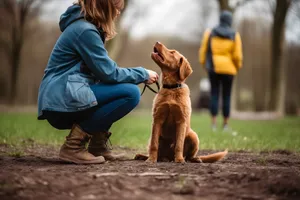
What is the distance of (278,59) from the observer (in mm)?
17172

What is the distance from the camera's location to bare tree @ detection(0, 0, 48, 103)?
73.5 feet

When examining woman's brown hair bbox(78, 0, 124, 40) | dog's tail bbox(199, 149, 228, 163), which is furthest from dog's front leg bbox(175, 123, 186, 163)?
woman's brown hair bbox(78, 0, 124, 40)

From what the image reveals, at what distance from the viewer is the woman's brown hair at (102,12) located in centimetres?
413

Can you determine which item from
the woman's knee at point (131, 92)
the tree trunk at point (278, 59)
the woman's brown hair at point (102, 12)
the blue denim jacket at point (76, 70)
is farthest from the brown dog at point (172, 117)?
the tree trunk at point (278, 59)

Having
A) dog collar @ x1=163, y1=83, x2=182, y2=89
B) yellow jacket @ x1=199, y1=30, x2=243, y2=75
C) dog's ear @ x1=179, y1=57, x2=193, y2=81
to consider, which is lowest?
dog collar @ x1=163, y1=83, x2=182, y2=89

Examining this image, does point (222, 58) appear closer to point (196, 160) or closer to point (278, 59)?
point (196, 160)

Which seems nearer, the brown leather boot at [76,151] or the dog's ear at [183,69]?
the brown leather boot at [76,151]

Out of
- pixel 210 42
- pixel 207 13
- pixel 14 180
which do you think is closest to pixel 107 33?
pixel 14 180

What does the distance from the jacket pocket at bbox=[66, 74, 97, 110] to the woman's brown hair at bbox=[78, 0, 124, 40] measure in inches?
23.7

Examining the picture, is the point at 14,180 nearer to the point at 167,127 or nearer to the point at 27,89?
the point at 167,127

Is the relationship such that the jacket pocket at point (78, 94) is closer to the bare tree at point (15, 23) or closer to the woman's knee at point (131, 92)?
the woman's knee at point (131, 92)

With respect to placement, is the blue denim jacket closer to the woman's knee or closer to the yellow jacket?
the woman's knee

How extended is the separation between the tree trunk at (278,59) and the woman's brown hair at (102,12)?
45.9ft

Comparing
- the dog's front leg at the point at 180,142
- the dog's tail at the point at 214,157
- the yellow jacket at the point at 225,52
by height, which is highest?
the yellow jacket at the point at 225,52
